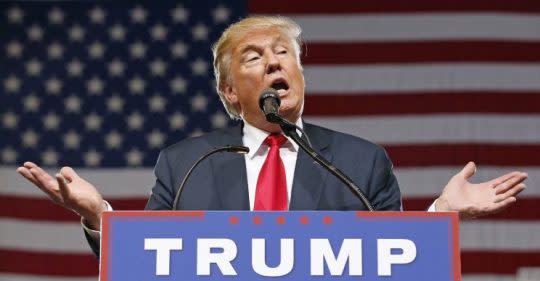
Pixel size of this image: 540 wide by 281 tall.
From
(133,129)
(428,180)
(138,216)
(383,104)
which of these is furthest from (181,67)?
(138,216)

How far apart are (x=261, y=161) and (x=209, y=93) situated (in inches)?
70.8

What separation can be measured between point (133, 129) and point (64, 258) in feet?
1.86

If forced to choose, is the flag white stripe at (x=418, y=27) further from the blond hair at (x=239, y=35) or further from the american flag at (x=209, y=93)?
the blond hair at (x=239, y=35)

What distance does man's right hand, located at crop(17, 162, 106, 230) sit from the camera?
161 cm

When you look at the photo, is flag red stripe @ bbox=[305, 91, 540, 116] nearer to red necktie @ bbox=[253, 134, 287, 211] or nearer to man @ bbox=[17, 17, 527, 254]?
man @ bbox=[17, 17, 527, 254]

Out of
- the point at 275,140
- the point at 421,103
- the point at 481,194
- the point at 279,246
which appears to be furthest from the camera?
the point at 421,103

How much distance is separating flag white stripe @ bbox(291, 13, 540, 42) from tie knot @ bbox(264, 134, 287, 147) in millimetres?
1796

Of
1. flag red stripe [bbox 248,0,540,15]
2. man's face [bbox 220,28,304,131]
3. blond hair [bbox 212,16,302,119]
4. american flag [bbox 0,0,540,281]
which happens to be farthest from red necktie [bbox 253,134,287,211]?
flag red stripe [bbox 248,0,540,15]

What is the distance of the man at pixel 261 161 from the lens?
6.05ft

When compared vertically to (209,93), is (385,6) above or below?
above

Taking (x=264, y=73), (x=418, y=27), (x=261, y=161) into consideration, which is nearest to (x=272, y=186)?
(x=261, y=161)

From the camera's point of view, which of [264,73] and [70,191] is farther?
[264,73]

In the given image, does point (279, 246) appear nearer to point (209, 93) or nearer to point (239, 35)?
point (239, 35)

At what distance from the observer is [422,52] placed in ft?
12.2
